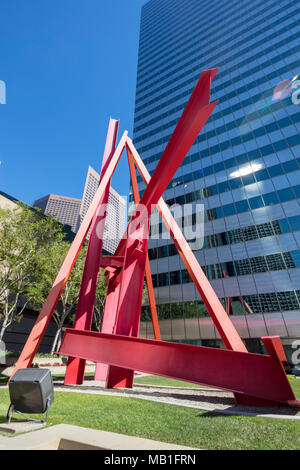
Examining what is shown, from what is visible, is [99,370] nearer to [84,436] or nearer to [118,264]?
[118,264]

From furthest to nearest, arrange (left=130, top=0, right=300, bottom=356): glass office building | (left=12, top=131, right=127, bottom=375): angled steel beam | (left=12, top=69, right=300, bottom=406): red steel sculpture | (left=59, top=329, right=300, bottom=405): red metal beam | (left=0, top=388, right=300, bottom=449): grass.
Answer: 1. (left=130, top=0, right=300, bottom=356): glass office building
2. (left=12, top=131, right=127, bottom=375): angled steel beam
3. (left=12, top=69, right=300, bottom=406): red steel sculpture
4. (left=59, top=329, right=300, bottom=405): red metal beam
5. (left=0, top=388, right=300, bottom=449): grass

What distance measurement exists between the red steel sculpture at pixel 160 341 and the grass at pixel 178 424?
0.86 meters

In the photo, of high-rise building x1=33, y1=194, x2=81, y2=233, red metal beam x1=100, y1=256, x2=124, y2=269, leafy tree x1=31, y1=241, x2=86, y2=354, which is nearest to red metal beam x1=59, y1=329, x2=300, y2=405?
red metal beam x1=100, y1=256, x2=124, y2=269

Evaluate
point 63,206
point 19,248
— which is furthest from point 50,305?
point 63,206

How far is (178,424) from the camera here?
4188mm

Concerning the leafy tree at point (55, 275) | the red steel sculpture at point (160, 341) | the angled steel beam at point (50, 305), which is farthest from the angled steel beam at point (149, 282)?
the leafy tree at point (55, 275)

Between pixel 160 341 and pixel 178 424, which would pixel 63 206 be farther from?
pixel 178 424

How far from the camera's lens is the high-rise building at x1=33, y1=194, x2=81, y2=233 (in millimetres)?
178375

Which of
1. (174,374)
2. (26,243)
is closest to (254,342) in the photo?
(174,374)

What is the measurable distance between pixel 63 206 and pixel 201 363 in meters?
197

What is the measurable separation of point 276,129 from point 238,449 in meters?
34.8

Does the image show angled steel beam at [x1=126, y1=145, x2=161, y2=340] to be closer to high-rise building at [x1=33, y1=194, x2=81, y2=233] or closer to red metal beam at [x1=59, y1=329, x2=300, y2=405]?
red metal beam at [x1=59, y1=329, x2=300, y2=405]

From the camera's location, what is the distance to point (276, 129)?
2984 centimetres

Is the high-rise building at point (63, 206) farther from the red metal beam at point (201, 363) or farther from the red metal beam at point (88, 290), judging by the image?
the red metal beam at point (201, 363)
